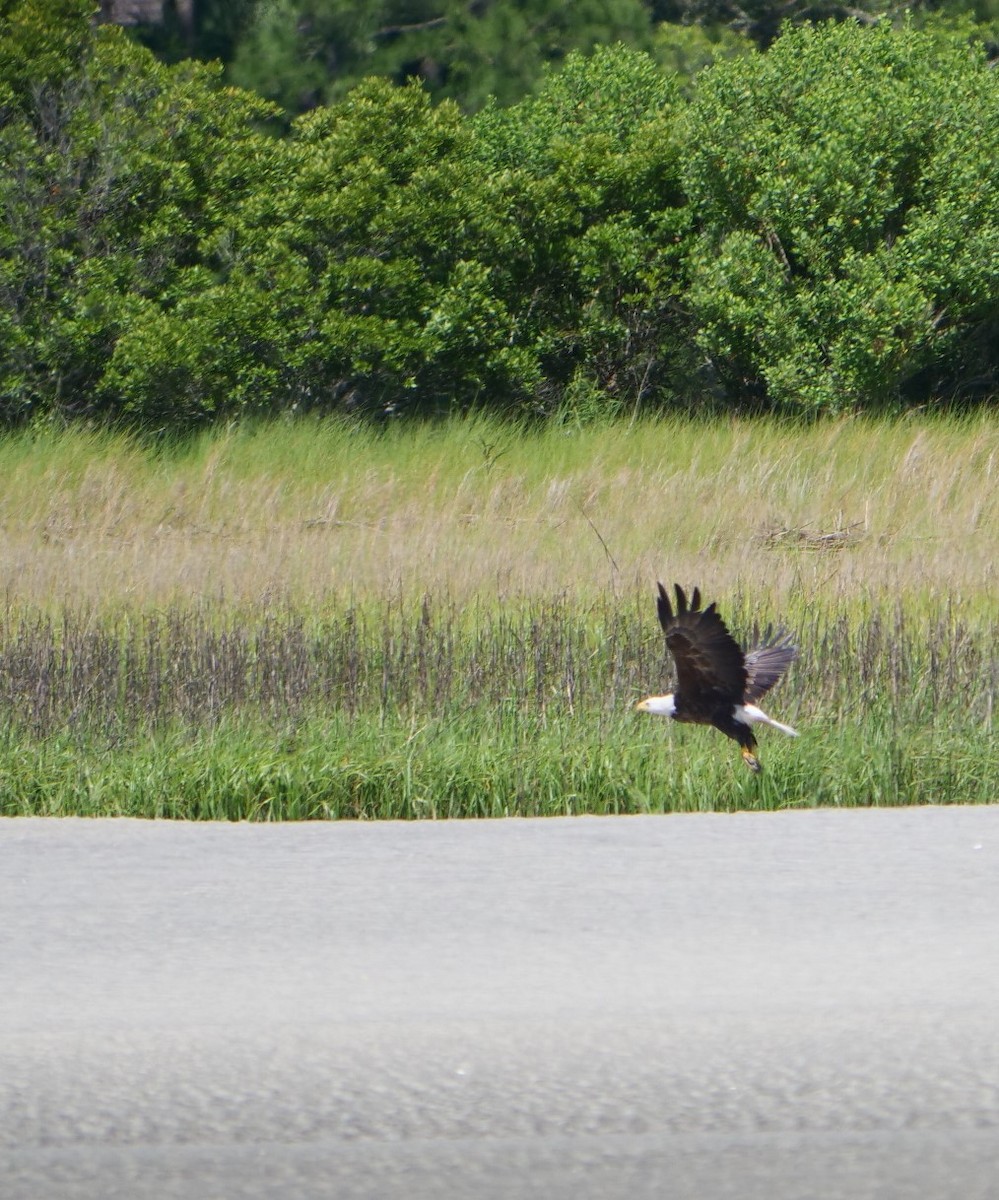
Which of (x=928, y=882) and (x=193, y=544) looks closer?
(x=928, y=882)

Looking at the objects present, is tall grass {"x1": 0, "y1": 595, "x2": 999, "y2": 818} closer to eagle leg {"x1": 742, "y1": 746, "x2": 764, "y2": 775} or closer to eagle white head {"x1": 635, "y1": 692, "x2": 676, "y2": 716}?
eagle leg {"x1": 742, "y1": 746, "x2": 764, "y2": 775}

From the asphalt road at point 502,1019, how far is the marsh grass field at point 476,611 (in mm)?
1143

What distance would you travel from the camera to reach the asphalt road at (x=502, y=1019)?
3689mm

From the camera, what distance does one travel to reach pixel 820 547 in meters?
15.7

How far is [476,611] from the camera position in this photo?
1088 cm

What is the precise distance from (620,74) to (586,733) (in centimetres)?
1663

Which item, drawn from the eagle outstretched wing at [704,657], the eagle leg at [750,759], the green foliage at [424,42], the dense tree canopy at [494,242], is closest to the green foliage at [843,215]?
the dense tree canopy at [494,242]

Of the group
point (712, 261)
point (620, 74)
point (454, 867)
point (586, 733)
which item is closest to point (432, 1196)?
point (454, 867)

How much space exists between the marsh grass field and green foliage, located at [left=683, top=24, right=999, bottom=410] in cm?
117

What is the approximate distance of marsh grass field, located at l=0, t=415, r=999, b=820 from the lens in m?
7.53

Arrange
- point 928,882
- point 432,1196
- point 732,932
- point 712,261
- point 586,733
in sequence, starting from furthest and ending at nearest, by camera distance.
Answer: point 712,261 → point 586,733 → point 928,882 → point 732,932 → point 432,1196

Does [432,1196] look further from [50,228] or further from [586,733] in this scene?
[50,228]

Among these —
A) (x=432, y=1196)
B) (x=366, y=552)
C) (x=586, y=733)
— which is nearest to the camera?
(x=432, y=1196)

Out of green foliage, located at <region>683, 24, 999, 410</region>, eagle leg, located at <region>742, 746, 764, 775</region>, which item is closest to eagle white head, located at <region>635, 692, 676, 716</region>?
eagle leg, located at <region>742, 746, 764, 775</region>
